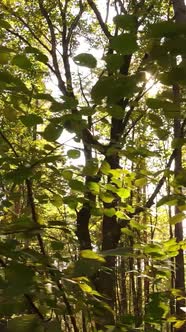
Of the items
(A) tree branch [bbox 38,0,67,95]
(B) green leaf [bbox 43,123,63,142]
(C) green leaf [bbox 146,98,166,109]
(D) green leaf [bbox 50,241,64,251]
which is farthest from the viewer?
(A) tree branch [bbox 38,0,67,95]

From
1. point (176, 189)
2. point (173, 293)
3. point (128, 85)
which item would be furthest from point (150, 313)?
point (128, 85)

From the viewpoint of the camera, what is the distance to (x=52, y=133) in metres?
0.93

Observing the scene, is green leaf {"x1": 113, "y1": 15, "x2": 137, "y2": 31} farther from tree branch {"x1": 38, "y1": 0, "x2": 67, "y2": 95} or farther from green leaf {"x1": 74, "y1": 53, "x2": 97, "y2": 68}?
tree branch {"x1": 38, "y1": 0, "x2": 67, "y2": 95}

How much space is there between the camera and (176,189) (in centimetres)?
115

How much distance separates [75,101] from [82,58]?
173 millimetres

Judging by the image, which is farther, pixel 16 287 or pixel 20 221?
pixel 20 221

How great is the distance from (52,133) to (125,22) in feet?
1.10

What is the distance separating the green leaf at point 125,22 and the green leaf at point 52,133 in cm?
31

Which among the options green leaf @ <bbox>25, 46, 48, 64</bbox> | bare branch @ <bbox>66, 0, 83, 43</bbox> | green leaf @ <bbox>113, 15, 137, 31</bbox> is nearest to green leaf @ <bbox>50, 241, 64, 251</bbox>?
green leaf @ <bbox>25, 46, 48, 64</bbox>

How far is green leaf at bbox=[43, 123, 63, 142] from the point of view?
3.02 ft

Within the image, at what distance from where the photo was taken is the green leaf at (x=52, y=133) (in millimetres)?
921

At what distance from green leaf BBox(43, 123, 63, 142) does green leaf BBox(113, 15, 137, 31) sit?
311 millimetres

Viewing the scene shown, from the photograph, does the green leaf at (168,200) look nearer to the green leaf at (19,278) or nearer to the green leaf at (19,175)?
the green leaf at (19,175)

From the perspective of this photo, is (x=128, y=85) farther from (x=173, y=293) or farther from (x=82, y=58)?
(x=173, y=293)
